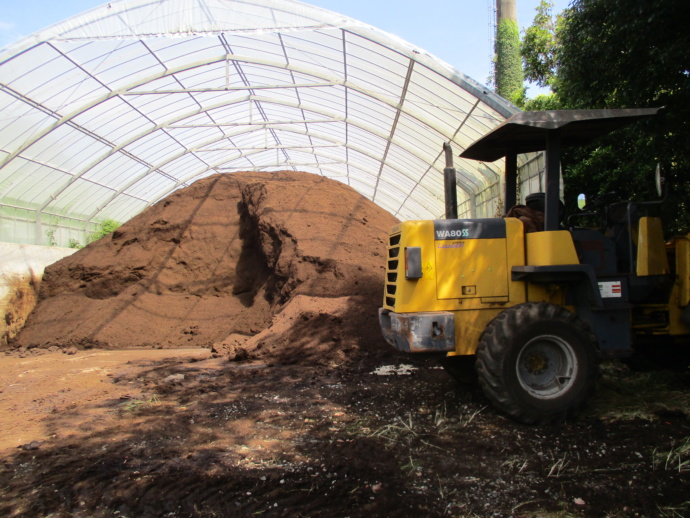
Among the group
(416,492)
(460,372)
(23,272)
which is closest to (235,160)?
(23,272)

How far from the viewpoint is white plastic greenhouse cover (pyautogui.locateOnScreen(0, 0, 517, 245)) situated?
12539mm

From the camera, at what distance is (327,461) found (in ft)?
13.5

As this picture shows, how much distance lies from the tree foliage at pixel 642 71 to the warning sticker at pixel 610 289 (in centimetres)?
334

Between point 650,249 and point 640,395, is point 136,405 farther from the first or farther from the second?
point 650,249

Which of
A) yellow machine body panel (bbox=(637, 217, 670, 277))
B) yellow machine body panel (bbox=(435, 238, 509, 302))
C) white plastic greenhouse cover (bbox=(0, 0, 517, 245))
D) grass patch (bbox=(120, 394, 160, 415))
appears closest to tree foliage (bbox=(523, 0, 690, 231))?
yellow machine body panel (bbox=(637, 217, 670, 277))

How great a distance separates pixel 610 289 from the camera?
5094 millimetres

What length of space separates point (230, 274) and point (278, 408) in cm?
676

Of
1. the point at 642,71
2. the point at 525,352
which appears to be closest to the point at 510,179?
the point at 525,352

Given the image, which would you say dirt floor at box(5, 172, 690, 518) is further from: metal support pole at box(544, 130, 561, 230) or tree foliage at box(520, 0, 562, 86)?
tree foliage at box(520, 0, 562, 86)

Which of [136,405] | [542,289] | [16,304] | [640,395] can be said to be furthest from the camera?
[16,304]

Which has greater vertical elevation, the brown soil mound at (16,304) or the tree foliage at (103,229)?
the tree foliage at (103,229)

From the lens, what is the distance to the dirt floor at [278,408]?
3.57 m

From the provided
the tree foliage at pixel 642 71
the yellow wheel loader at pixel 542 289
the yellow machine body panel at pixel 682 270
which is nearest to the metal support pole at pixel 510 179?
the yellow wheel loader at pixel 542 289

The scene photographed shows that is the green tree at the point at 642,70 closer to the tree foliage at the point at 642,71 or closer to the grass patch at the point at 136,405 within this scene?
the tree foliage at the point at 642,71
